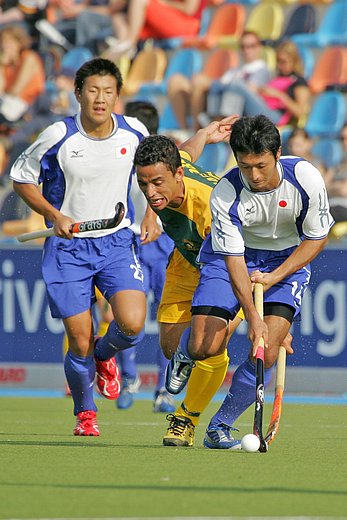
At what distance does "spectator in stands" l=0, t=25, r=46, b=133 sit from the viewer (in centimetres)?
1827

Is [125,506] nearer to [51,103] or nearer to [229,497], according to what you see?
[229,497]

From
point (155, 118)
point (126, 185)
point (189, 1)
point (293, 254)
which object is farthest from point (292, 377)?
point (189, 1)

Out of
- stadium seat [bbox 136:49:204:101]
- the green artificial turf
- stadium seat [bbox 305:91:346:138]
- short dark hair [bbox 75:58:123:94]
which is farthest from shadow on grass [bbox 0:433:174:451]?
Answer: stadium seat [bbox 136:49:204:101]

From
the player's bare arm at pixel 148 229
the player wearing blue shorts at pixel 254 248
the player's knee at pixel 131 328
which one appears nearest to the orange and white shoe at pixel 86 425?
the player's knee at pixel 131 328

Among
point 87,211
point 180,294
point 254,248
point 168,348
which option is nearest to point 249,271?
point 254,248

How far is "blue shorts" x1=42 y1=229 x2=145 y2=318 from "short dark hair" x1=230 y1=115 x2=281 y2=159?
6.32 ft

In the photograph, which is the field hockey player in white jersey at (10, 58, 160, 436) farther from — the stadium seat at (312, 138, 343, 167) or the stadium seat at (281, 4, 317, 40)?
the stadium seat at (281, 4, 317, 40)

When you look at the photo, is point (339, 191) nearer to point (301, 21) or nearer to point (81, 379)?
point (301, 21)

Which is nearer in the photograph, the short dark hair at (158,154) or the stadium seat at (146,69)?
the short dark hair at (158,154)

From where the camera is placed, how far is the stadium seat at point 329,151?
15.2m

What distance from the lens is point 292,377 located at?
40.8 feet

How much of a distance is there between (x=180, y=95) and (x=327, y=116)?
231 centimetres

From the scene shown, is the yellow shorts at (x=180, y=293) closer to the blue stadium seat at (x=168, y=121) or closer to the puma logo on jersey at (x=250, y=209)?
the puma logo on jersey at (x=250, y=209)

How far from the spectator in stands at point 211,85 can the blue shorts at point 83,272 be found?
8.02 m
